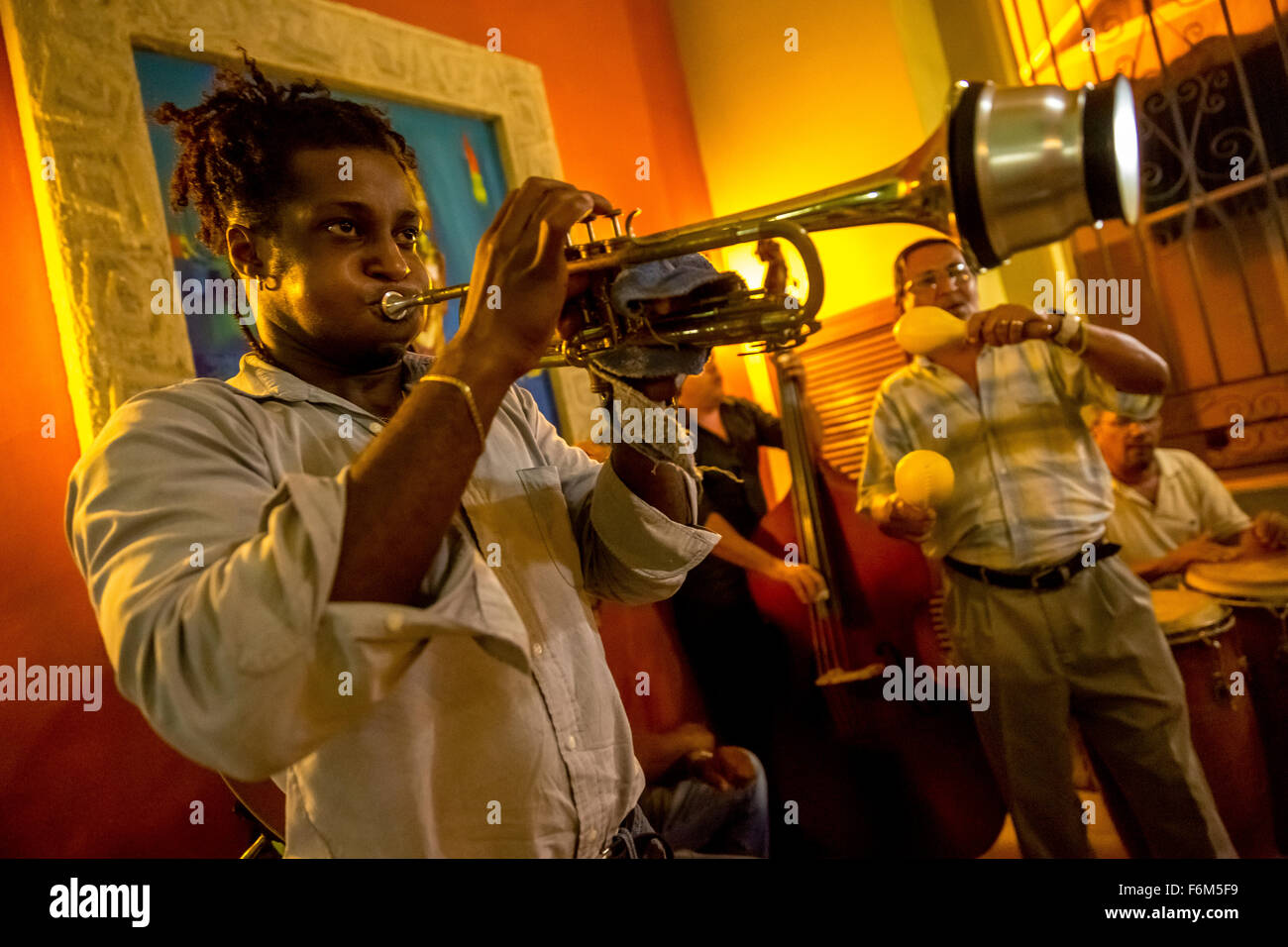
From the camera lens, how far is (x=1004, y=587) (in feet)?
7.43

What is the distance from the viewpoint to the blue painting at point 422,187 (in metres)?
2.10

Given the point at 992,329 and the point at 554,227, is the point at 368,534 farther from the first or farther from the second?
the point at 992,329

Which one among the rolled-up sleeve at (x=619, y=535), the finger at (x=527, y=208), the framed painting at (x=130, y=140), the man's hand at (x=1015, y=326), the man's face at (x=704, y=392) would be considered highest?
the framed painting at (x=130, y=140)

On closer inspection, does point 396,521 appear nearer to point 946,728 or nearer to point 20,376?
point 20,376

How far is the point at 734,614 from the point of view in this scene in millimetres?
2621

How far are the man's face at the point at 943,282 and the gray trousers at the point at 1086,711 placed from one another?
86 cm

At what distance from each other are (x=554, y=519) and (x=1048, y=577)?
167 centimetres

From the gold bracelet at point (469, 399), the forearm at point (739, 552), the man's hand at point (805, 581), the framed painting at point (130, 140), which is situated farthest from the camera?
the forearm at point (739, 552)

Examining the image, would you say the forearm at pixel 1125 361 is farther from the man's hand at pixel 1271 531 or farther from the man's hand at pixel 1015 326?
the man's hand at pixel 1271 531

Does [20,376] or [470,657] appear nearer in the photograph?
[470,657]

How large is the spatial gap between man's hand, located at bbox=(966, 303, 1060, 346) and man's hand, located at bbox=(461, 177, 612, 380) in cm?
150

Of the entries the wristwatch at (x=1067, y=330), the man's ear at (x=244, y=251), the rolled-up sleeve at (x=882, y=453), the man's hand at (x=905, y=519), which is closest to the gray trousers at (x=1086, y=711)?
the man's hand at (x=905, y=519)
